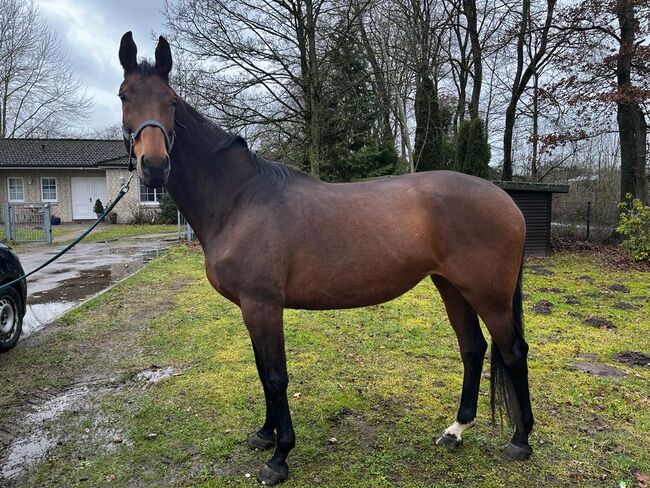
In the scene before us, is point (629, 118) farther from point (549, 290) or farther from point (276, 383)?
point (276, 383)

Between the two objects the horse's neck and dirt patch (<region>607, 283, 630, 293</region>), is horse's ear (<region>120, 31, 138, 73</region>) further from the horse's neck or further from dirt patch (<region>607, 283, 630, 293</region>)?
dirt patch (<region>607, 283, 630, 293</region>)

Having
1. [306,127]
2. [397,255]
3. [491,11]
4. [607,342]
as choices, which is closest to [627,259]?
[607,342]

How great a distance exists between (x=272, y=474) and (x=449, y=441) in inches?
43.4

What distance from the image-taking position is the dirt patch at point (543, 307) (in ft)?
18.8

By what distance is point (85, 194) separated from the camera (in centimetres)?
2264

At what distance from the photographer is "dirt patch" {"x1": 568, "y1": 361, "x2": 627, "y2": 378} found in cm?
370

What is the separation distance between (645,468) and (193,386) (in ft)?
10.2

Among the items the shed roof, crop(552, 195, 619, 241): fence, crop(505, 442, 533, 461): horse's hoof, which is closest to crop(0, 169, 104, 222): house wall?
the shed roof

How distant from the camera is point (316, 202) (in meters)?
2.47

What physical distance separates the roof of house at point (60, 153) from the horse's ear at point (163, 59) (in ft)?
70.5

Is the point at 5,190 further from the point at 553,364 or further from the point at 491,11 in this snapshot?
the point at 553,364

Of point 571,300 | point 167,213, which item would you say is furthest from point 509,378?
point 167,213

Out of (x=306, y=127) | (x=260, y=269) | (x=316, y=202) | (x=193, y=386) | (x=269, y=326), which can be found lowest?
(x=193, y=386)

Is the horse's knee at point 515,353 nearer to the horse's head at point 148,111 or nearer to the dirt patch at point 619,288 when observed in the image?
the horse's head at point 148,111
